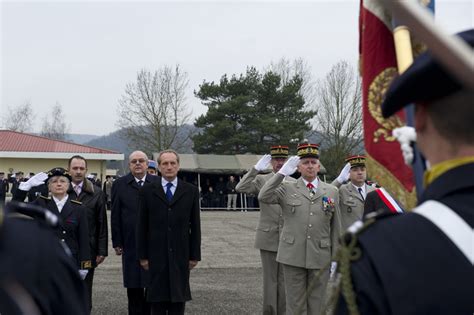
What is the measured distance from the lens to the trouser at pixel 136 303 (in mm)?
6785

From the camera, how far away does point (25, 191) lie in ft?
25.7

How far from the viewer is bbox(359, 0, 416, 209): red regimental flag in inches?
116

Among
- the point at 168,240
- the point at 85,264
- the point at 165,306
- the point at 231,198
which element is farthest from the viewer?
the point at 231,198

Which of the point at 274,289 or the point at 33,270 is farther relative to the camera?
the point at 274,289

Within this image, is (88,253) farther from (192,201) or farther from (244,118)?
(244,118)

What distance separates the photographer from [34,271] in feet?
5.61

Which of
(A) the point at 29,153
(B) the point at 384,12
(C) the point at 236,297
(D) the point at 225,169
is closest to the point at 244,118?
(D) the point at 225,169

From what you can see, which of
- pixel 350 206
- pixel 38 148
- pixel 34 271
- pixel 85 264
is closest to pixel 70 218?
pixel 85 264

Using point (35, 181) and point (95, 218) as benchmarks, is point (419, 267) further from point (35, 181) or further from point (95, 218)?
point (35, 181)

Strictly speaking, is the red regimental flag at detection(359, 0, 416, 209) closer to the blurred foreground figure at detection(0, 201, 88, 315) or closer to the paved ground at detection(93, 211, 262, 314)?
the blurred foreground figure at detection(0, 201, 88, 315)

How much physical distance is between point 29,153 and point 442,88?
134 feet

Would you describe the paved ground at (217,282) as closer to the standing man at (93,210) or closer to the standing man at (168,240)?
the standing man at (93,210)

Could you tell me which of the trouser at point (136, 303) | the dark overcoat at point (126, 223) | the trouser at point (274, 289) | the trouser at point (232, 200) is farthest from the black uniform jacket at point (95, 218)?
the trouser at point (232, 200)

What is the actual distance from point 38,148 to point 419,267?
42520 millimetres
